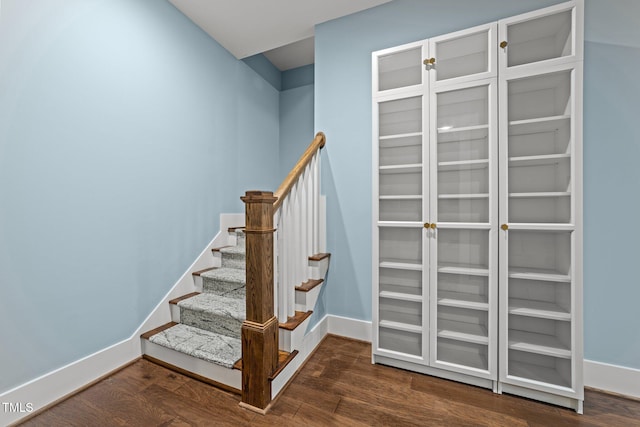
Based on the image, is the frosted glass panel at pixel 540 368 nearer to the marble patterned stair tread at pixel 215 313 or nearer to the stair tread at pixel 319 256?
the stair tread at pixel 319 256

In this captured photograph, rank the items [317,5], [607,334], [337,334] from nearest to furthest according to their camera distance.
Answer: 1. [607,334]
2. [317,5]
3. [337,334]

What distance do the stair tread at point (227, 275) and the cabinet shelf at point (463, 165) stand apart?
1720 mm

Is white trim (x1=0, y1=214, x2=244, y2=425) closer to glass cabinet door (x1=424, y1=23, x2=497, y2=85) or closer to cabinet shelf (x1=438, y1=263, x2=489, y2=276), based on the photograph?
cabinet shelf (x1=438, y1=263, x2=489, y2=276)

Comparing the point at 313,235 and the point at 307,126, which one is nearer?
the point at 313,235

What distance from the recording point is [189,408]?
4.56 ft

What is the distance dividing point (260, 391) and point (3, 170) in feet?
5.69

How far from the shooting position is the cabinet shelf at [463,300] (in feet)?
5.22

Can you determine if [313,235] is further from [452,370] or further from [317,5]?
[317,5]

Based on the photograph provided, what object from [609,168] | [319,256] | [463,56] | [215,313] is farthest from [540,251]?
[215,313]

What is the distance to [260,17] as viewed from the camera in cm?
222

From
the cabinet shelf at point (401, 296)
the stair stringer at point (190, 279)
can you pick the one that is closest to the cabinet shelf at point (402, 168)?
the cabinet shelf at point (401, 296)

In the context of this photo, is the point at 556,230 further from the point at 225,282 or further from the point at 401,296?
the point at 225,282

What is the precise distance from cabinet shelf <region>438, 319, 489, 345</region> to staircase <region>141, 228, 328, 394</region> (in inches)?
35.7

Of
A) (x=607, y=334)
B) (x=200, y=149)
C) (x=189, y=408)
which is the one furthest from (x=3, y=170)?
(x=607, y=334)
